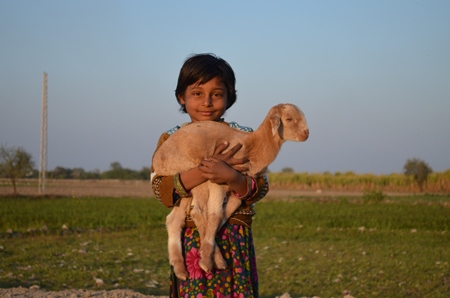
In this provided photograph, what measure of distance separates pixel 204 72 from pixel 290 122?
572 mm

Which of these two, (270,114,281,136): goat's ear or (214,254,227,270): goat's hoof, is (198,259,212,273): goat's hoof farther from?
(270,114,281,136): goat's ear

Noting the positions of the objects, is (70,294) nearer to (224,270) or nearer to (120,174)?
(224,270)

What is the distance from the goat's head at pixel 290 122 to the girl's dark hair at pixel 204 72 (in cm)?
40

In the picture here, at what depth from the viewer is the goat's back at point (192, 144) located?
10.2 ft

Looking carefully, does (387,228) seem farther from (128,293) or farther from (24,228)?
(128,293)

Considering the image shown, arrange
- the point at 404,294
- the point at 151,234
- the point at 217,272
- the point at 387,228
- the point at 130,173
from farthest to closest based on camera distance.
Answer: the point at 130,173
the point at 387,228
the point at 151,234
the point at 404,294
the point at 217,272

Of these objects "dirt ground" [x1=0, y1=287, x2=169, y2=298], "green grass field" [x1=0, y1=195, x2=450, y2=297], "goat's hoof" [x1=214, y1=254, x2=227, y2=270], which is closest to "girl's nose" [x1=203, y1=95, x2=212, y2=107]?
"goat's hoof" [x1=214, y1=254, x2=227, y2=270]

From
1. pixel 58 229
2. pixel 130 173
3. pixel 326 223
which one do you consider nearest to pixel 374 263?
pixel 326 223

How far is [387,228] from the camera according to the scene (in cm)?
1583

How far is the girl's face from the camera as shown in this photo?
3.33 m

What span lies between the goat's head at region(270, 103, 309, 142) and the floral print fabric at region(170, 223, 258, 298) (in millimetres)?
546

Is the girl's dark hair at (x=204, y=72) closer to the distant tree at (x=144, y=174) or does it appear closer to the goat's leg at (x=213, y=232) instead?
the goat's leg at (x=213, y=232)

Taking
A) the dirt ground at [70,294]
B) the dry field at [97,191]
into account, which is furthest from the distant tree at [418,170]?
the dirt ground at [70,294]

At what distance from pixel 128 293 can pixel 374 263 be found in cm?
488
